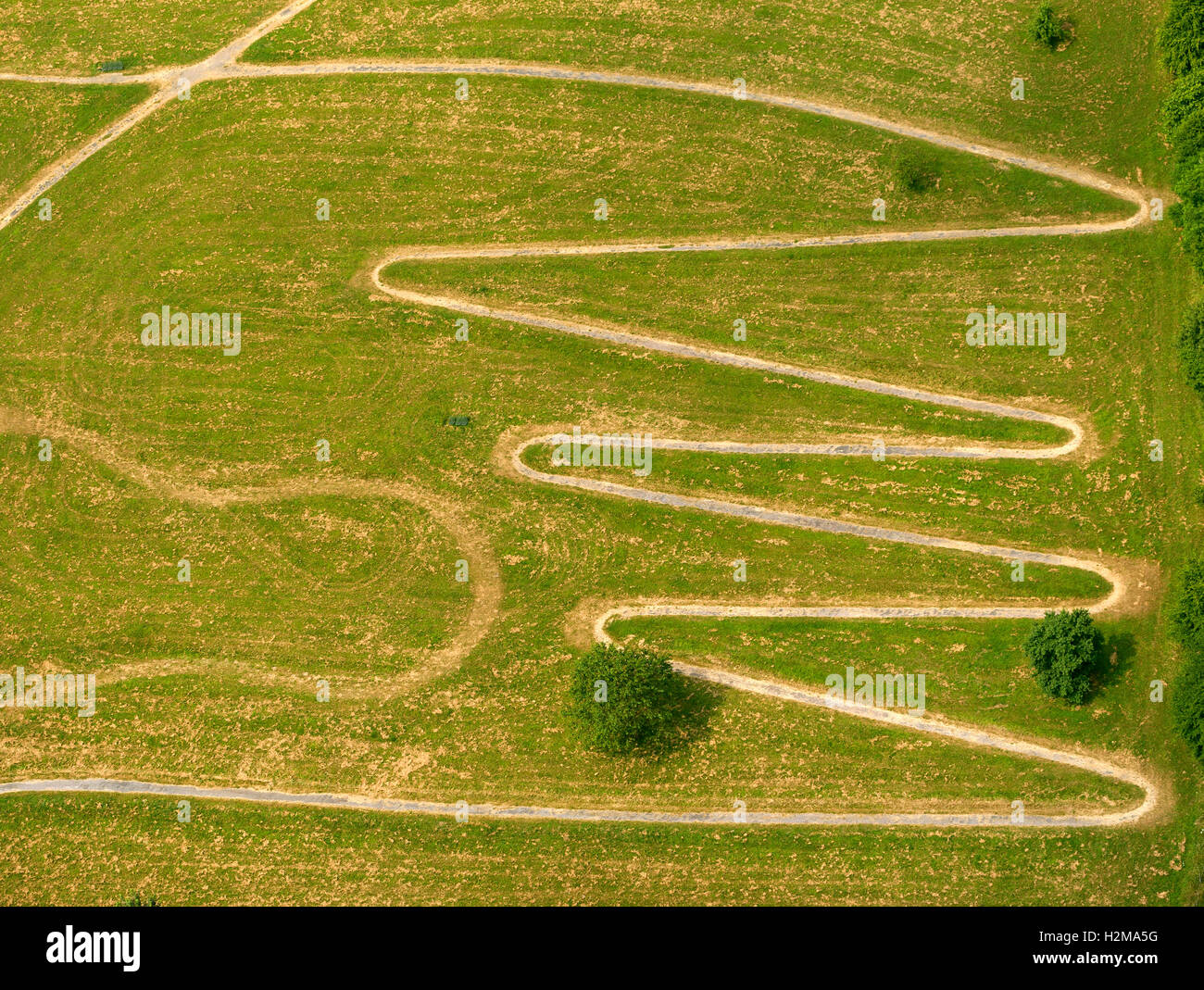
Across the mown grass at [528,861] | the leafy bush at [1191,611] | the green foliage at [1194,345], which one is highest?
the green foliage at [1194,345]

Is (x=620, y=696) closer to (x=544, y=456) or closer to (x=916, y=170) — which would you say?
(x=544, y=456)

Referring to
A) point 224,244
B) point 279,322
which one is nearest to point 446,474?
point 279,322

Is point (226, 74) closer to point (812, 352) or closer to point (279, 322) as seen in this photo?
point (279, 322)

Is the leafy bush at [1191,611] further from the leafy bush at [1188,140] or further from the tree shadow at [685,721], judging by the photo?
the tree shadow at [685,721]

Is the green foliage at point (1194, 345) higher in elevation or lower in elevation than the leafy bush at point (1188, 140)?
lower

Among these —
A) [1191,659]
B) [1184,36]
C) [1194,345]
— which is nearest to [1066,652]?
[1191,659]

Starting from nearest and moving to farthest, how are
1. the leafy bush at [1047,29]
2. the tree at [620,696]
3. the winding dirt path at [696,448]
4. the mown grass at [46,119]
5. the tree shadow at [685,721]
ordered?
1. the tree at [620,696]
2. the winding dirt path at [696,448]
3. the tree shadow at [685,721]
4. the leafy bush at [1047,29]
5. the mown grass at [46,119]

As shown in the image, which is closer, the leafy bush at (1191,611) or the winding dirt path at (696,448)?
the leafy bush at (1191,611)

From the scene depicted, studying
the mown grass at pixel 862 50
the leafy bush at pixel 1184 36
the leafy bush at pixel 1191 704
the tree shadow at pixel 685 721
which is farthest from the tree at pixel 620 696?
the leafy bush at pixel 1184 36
